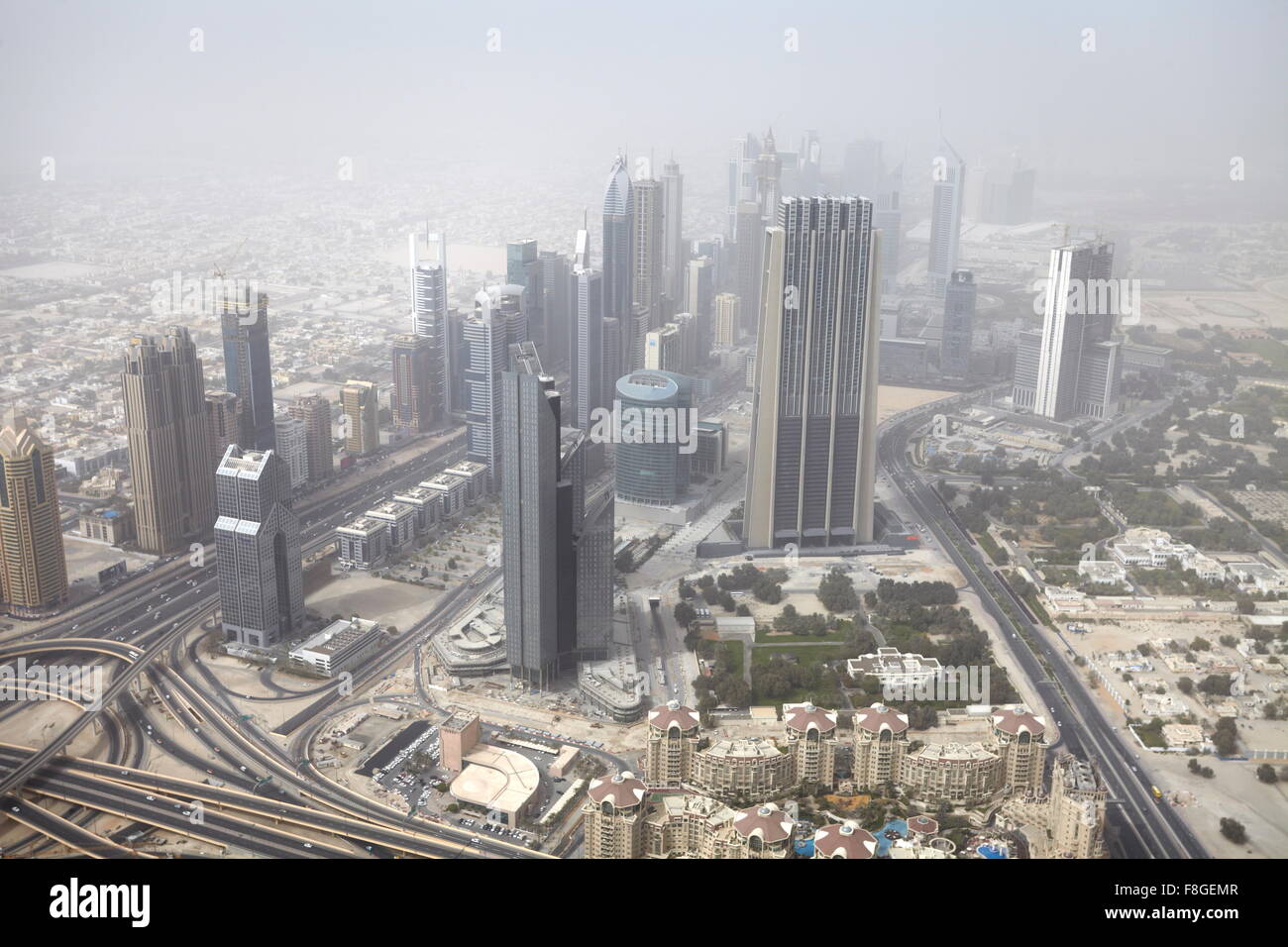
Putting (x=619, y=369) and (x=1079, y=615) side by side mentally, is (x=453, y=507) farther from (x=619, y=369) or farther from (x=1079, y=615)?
(x=1079, y=615)

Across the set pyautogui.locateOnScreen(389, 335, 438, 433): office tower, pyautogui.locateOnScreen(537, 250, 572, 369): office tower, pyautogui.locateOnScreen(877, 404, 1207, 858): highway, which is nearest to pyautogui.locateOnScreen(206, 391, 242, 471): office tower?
pyautogui.locateOnScreen(389, 335, 438, 433): office tower

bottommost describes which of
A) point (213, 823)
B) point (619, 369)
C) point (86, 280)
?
point (213, 823)

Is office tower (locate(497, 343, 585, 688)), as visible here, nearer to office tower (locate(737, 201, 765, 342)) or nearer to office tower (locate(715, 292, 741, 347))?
office tower (locate(715, 292, 741, 347))

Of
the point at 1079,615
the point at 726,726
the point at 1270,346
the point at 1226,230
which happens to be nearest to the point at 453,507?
the point at 726,726

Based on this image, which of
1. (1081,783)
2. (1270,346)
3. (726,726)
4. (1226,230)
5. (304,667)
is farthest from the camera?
(1270,346)

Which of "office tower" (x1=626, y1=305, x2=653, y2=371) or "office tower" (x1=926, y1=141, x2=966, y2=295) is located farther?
"office tower" (x1=926, y1=141, x2=966, y2=295)

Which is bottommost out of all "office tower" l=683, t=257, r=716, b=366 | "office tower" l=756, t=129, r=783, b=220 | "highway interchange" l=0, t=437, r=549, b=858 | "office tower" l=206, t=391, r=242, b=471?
"highway interchange" l=0, t=437, r=549, b=858

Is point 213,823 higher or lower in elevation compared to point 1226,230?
lower

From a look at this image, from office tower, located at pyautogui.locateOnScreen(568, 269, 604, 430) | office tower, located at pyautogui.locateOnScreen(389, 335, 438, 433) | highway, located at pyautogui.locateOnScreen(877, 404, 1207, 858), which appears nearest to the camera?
highway, located at pyautogui.locateOnScreen(877, 404, 1207, 858)
